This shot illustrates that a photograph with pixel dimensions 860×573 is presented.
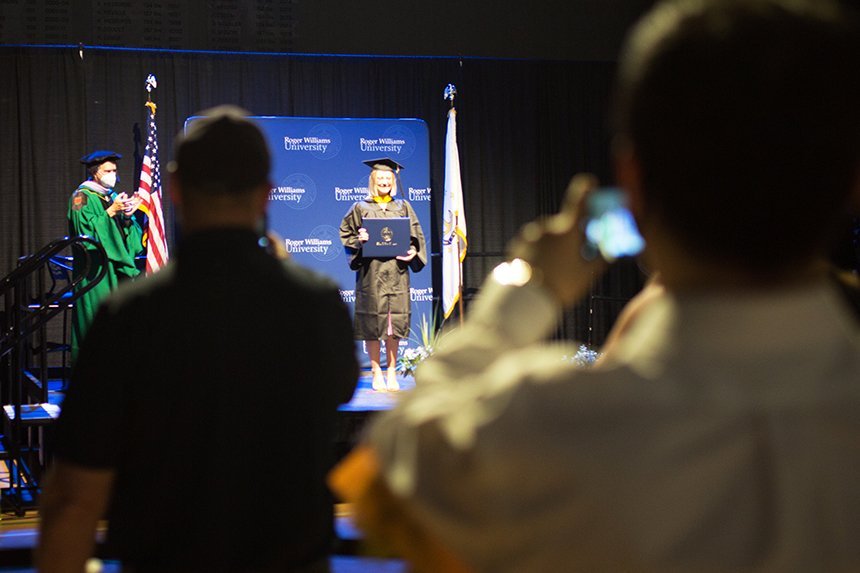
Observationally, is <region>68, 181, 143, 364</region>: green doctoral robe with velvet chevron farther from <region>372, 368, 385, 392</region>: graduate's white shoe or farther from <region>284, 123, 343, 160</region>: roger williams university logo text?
<region>372, 368, 385, 392</region>: graduate's white shoe

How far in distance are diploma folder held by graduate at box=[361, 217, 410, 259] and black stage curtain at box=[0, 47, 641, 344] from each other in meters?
2.49

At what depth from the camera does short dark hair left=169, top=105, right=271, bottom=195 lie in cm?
137

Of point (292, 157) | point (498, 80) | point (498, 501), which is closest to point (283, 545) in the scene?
point (498, 501)

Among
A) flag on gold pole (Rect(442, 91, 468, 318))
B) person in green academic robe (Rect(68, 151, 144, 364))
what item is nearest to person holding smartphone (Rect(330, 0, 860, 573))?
person in green academic robe (Rect(68, 151, 144, 364))

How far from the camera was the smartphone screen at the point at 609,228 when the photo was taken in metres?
0.67

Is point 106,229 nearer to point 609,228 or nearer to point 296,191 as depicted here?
point 296,191

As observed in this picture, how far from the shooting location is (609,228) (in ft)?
2.33

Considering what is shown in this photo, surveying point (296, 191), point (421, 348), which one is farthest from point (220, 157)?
point (296, 191)

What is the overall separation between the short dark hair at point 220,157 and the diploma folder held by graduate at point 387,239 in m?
6.29

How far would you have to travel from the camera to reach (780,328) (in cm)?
54

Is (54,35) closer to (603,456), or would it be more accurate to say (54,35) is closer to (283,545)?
(283,545)

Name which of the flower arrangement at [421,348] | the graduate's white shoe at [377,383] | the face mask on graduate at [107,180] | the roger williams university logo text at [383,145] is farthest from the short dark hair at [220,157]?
the roger williams university logo text at [383,145]

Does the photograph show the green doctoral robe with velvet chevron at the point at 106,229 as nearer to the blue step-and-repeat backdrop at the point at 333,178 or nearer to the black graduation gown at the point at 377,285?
the blue step-and-repeat backdrop at the point at 333,178

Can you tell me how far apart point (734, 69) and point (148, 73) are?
31.4 feet
